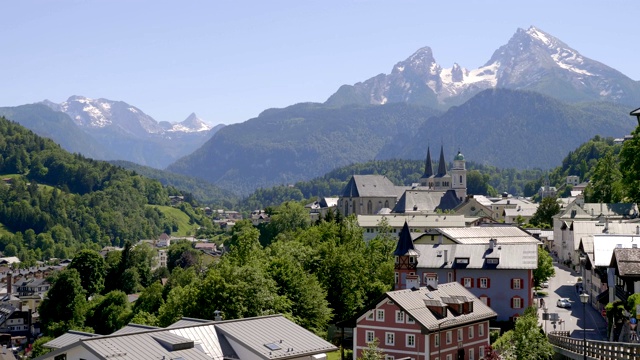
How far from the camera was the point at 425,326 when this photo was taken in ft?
176

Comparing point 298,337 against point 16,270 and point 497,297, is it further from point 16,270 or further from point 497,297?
point 16,270

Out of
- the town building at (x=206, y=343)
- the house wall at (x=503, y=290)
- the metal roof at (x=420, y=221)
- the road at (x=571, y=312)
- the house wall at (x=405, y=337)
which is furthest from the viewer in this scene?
the metal roof at (x=420, y=221)

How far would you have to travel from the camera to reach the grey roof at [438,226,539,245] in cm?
8991

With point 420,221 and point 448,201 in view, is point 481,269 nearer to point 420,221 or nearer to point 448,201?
point 420,221

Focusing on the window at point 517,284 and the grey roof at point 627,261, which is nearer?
the grey roof at point 627,261

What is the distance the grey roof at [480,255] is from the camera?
7012 centimetres

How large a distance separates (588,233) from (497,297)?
20827 millimetres

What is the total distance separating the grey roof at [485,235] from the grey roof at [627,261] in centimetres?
3696

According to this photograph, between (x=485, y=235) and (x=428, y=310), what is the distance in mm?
39696

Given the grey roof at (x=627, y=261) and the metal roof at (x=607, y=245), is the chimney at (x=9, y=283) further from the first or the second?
the grey roof at (x=627, y=261)

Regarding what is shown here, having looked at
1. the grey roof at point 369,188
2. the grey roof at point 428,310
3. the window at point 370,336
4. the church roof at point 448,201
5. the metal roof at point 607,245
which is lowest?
the church roof at point 448,201

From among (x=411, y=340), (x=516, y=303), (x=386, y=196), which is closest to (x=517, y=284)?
(x=516, y=303)

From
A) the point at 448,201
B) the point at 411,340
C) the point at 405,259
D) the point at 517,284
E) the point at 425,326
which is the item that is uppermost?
the point at 405,259

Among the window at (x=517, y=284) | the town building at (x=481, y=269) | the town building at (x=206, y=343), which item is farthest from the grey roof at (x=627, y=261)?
the window at (x=517, y=284)
